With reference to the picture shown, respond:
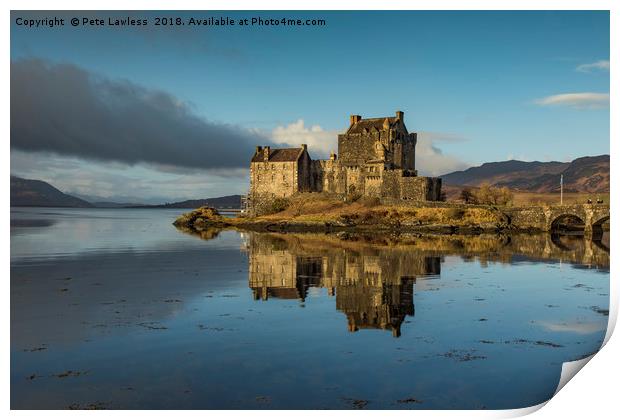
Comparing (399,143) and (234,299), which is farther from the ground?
(399,143)

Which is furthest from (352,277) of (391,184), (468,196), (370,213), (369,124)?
(468,196)

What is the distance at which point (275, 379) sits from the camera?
10.3 m

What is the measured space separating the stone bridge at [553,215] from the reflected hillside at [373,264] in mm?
11727

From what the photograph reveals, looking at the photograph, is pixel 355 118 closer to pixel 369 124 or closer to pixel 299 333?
pixel 369 124

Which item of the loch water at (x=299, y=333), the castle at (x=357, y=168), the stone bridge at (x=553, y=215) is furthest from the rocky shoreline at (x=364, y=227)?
the loch water at (x=299, y=333)

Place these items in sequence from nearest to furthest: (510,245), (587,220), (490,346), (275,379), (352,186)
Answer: (275,379) < (490,346) < (510,245) < (587,220) < (352,186)

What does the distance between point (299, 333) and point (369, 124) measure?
5846 cm

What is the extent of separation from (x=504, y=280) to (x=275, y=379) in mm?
15204

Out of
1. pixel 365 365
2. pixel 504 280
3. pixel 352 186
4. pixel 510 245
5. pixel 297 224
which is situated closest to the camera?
pixel 365 365

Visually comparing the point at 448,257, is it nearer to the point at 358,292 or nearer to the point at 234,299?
the point at 358,292

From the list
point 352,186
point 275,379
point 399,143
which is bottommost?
point 275,379

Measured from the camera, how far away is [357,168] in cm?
6819

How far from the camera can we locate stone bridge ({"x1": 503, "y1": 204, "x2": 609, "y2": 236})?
5597 centimetres
